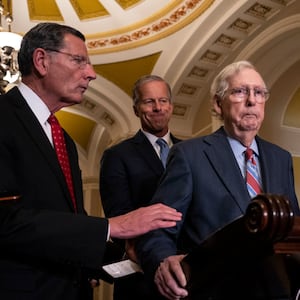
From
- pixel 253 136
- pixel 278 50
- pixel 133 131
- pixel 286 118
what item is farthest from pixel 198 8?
pixel 253 136

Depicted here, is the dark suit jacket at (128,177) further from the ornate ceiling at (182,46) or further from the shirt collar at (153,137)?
the ornate ceiling at (182,46)

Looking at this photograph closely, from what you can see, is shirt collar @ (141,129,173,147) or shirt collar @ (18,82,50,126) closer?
shirt collar @ (18,82,50,126)

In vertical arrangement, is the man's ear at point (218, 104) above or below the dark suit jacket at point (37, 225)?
above

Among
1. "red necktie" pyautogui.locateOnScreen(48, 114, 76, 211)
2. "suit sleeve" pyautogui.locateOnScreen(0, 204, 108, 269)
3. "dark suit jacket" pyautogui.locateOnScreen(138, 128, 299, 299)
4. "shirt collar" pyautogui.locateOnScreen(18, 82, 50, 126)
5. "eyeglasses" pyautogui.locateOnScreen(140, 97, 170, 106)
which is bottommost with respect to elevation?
"suit sleeve" pyautogui.locateOnScreen(0, 204, 108, 269)

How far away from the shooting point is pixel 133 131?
8336mm

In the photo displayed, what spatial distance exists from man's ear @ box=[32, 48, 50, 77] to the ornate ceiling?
170 inches

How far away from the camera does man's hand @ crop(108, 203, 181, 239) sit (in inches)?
53.0

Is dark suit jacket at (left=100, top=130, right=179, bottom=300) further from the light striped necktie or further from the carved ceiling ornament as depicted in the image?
the carved ceiling ornament

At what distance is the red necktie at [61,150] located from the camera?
162 centimetres

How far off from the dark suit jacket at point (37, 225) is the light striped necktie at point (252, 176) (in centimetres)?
51

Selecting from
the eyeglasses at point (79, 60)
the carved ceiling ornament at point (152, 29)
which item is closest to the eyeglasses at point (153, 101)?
the eyeglasses at point (79, 60)

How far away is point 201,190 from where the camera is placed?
1.61m

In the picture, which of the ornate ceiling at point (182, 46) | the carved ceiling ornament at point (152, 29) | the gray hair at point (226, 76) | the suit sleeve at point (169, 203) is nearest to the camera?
the suit sleeve at point (169, 203)

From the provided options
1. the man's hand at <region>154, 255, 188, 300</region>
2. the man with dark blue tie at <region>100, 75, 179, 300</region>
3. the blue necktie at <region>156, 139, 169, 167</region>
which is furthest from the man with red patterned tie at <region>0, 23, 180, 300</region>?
the blue necktie at <region>156, 139, 169, 167</region>
